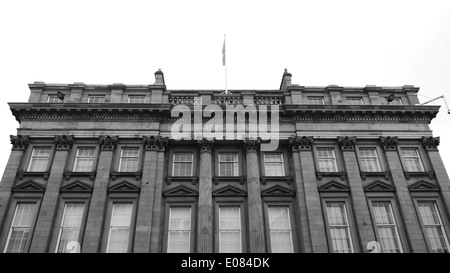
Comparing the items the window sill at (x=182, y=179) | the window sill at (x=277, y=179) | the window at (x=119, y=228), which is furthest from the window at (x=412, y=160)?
the window at (x=119, y=228)

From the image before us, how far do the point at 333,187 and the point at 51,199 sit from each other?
62.8 feet

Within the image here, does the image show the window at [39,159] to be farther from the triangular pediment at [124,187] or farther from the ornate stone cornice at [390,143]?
the ornate stone cornice at [390,143]

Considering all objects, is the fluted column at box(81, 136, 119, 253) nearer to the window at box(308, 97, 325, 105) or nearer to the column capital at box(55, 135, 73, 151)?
the column capital at box(55, 135, 73, 151)

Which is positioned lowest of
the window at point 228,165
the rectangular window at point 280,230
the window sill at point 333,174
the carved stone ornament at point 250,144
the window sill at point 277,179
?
the rectangular window at point 280,230

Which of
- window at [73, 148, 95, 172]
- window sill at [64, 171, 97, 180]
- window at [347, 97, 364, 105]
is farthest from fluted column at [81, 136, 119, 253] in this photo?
window at [347, 97, 364, 105]

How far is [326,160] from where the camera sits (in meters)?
28.2

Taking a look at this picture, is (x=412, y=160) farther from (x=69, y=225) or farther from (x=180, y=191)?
(x=69, y=225)

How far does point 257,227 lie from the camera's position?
973 inches

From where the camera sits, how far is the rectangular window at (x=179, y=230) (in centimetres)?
2472

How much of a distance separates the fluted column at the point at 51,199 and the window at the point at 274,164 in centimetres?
1441

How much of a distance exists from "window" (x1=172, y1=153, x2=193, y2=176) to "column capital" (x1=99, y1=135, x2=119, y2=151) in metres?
4.45

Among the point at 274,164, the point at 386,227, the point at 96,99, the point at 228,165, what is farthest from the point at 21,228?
the point at 386,227

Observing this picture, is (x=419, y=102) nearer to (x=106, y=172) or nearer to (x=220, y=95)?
(x=220, y=95)
